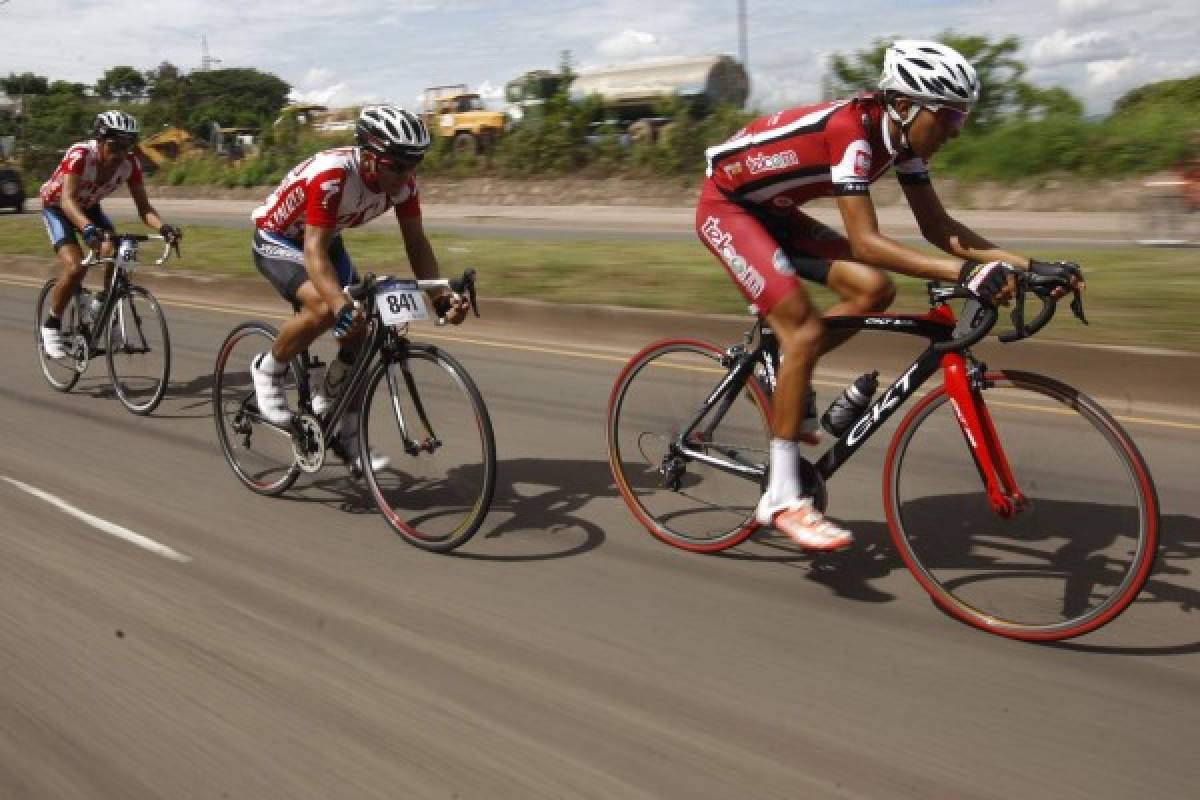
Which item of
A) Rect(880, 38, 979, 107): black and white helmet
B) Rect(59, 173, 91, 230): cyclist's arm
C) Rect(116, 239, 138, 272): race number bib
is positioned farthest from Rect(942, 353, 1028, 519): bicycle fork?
Rect(59, 173, 91, 230): cyclist's arm

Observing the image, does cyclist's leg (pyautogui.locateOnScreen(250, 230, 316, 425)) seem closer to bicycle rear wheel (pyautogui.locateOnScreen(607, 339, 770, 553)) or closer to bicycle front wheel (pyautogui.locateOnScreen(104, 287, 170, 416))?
bicycle rear wheel (pyautogui.locateOnScreen(607, 339, 770, 553))

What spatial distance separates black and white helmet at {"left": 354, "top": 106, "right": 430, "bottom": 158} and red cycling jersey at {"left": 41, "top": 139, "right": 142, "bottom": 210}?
4.33m

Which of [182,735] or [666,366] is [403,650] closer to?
[182,735]

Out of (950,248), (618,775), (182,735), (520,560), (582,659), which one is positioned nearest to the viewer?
(618,775)

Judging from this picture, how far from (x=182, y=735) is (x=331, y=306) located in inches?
87.4

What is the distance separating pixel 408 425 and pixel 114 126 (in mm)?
4463

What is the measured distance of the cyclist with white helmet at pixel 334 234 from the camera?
17.2 feet

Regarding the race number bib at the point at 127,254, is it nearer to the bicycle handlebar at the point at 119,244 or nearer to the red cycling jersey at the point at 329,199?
the bicycle handlebar at the point at 119,244

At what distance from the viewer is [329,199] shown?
5.45 meters

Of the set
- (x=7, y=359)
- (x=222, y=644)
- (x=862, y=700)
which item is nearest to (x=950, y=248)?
(x=862, y=700)

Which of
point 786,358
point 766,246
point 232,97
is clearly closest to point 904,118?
point 766,246

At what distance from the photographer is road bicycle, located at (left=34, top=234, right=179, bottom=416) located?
27.5ft

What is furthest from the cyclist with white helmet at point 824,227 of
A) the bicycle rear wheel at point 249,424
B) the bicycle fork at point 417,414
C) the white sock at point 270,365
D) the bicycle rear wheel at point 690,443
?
the bicycle rear wheel at point 249,424

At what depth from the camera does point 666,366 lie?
5488mm
